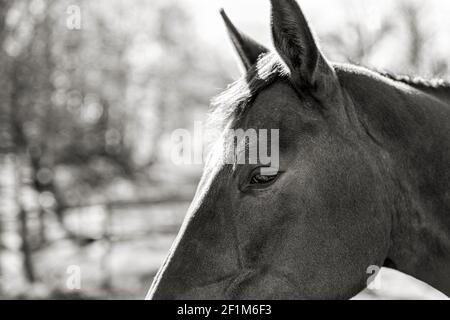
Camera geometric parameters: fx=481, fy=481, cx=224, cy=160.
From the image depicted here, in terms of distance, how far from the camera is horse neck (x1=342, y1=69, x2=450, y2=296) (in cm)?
212

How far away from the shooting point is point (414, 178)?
84.3 inches

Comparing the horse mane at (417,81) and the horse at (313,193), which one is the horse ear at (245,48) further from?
the horse mane at (417,81)

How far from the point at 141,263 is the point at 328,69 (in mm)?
12055

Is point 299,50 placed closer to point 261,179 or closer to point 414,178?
point 261,179

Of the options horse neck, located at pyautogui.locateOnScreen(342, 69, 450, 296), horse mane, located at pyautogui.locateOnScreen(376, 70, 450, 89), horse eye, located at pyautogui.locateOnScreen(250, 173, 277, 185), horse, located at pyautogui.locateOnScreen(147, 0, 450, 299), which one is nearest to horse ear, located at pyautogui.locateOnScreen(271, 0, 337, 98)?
horse, located at pyautogui.locateOnScreen(147, 0, 450, 299)

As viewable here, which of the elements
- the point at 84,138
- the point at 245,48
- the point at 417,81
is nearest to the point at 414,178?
the point at 417,81

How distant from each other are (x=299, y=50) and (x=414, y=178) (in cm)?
77

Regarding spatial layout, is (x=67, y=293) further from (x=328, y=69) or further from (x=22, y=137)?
(x=328, y=69)

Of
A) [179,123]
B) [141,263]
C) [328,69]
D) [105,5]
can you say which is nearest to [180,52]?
[179,123]

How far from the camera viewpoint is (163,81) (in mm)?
25688

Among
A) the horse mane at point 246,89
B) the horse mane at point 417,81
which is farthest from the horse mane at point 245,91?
the horse mane at point 417,81

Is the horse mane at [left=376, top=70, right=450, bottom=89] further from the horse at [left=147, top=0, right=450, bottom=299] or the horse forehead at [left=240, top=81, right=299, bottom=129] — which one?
the horse forehead at [left=240, top=81, right=299, bottom=129]

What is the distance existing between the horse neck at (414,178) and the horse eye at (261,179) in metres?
0.52

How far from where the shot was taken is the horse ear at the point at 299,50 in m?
1.92
